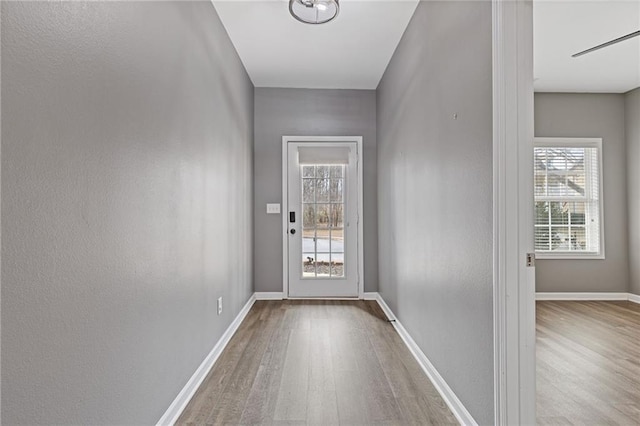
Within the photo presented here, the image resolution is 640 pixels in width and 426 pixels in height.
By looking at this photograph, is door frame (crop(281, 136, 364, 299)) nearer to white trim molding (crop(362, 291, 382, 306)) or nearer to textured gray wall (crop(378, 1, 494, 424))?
white trim molding (crop(362, 291, 382, 306))

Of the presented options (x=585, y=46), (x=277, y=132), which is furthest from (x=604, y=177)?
(x=277, y=132)

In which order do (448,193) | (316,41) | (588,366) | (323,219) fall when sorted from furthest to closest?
1. (323,219)
2. (316,41)
3. (588,366)
4. (448,193)

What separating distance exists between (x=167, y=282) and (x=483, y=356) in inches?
62.2

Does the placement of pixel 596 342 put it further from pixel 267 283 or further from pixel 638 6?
pixel 267 283

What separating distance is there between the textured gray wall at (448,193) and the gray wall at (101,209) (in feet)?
5.03

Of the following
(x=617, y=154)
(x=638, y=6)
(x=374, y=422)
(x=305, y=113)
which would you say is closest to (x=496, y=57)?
(x=374, y=422)

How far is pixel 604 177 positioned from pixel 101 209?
5.62 m

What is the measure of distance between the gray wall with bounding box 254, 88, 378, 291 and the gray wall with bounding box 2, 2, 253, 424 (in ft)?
7.13

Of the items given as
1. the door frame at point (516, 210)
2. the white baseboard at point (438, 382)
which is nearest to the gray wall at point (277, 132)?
the white baseboard at point (438, 382)

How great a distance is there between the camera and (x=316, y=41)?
3.34 meters

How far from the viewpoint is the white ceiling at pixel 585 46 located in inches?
114

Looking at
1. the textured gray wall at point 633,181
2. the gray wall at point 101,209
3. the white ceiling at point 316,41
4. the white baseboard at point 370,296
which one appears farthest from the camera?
the white baseboard at point 370,296

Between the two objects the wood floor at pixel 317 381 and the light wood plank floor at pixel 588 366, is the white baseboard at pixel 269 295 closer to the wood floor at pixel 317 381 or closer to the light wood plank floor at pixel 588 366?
the wood floor at pixel 317 381

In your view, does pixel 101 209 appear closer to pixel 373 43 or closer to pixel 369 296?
pixel 373 43
